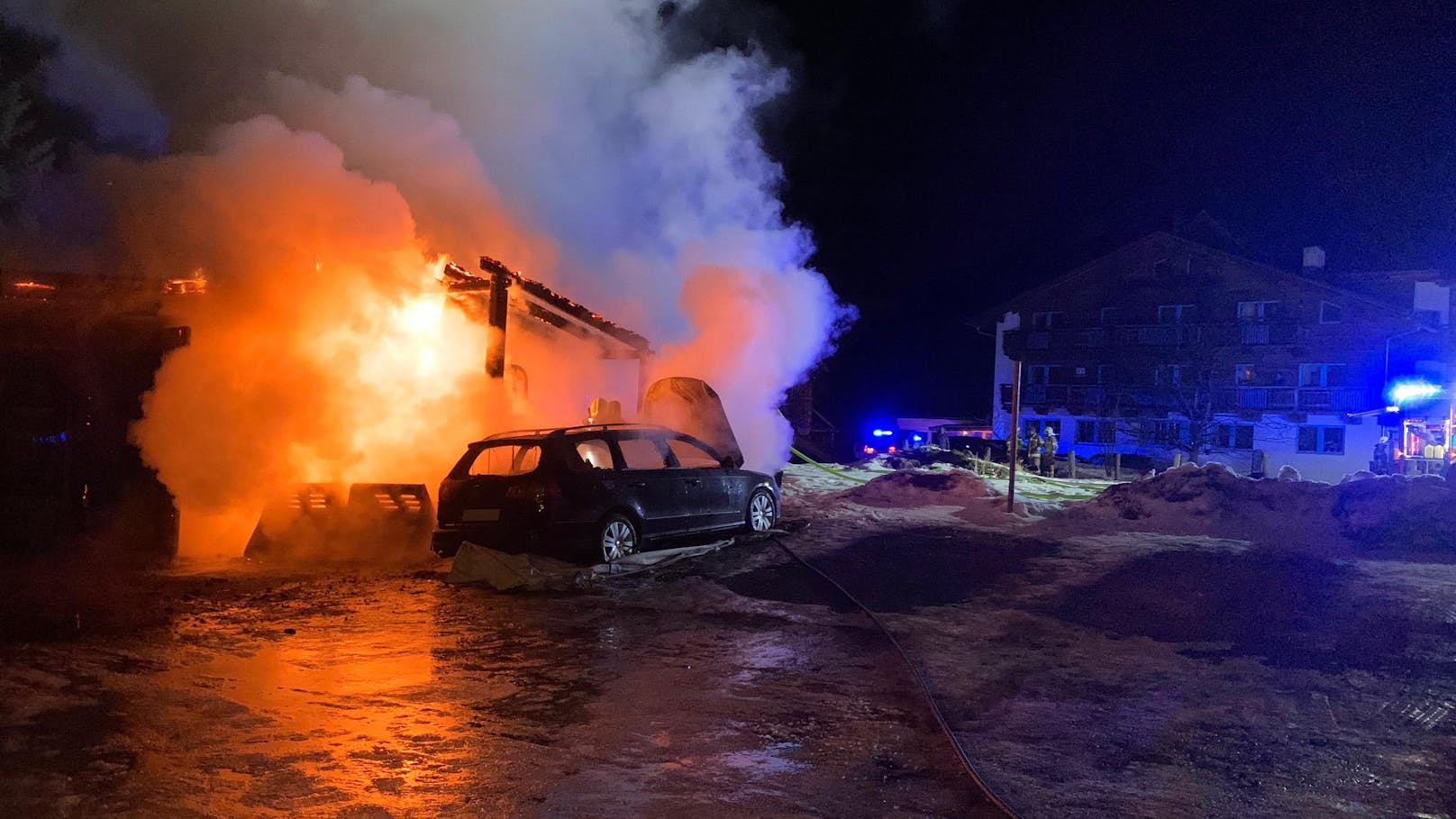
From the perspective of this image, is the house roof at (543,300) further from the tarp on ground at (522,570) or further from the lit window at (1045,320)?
the lit window at (1045,320)

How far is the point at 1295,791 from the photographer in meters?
4.03

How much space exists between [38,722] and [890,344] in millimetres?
57066

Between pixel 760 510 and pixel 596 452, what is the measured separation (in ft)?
8.79

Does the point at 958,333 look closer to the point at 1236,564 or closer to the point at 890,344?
the point at 890,344

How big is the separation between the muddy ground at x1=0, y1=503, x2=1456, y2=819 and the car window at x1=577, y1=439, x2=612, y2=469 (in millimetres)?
1564

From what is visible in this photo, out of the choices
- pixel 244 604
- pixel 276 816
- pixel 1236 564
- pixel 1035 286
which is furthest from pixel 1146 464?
pixel 276 816

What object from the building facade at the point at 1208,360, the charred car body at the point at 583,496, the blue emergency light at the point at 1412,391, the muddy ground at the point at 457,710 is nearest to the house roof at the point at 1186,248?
the building facade at the point at 1208,360

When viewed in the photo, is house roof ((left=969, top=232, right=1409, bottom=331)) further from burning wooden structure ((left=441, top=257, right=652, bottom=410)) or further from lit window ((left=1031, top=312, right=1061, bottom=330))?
burning wooden structure ((left=441, top=257, right=652, bottom=410))

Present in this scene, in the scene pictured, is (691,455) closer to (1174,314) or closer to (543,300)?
(543,300)

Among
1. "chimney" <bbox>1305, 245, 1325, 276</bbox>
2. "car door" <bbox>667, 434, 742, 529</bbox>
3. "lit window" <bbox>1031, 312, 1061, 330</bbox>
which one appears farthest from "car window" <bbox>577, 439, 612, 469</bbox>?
"chimney" <bbox>1305, 245, 1325, 276</bbox>

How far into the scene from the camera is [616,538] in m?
9.73

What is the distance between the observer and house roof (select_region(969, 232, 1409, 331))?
3697 centimetres

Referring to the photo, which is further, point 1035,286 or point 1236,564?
point 1035,286

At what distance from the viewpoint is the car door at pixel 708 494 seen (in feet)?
35.2
